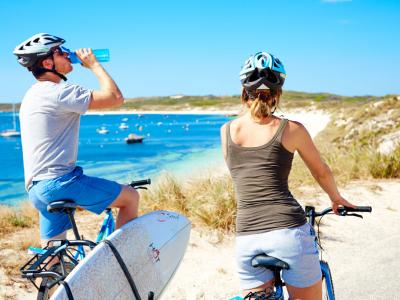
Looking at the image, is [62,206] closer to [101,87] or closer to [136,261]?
[136,261]

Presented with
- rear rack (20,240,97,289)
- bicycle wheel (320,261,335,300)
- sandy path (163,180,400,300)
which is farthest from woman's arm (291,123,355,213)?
sandy path (163,180,400,300)

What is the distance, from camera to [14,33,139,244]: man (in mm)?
3193

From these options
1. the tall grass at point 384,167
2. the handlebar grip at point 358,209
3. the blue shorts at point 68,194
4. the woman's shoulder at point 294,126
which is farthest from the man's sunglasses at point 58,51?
the tall grass at point 384,167

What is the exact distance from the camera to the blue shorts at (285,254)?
2.41 meters

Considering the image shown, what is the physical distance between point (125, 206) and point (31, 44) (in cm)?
135

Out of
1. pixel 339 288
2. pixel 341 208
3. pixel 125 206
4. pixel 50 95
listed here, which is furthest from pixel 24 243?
pixel 341 208

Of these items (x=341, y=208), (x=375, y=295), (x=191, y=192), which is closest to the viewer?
(x=341, y=208)

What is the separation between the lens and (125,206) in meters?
3.64

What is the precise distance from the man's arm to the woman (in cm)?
109

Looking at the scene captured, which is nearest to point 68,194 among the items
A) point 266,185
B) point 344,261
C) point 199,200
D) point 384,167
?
point 266,185

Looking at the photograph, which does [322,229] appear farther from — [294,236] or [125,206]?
[294,236]

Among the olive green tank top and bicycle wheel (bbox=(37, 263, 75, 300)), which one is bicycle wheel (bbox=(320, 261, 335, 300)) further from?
bicycle wheel (bbox=(37, 263, 75, 300))

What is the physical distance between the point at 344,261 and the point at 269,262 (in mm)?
3681

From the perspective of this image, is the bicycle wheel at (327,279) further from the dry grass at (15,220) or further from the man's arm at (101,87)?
the dry grass at (15,220)
